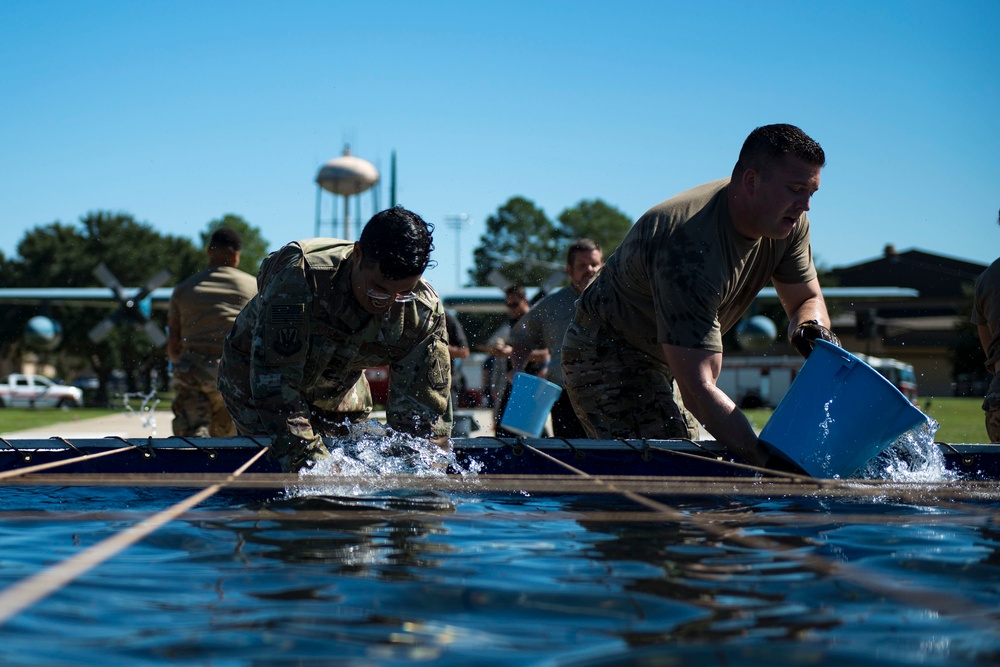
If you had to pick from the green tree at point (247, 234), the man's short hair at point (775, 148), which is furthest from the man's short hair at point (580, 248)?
the green tree at point (247, 234)

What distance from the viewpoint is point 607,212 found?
339 ft

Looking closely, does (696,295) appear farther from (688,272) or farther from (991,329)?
(991,329)

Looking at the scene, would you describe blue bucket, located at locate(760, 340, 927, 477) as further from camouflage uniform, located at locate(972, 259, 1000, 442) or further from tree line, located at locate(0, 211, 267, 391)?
tree line, located at locate(0, 211, 267, 391)

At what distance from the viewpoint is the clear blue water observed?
1898mm

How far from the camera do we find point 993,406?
610cm

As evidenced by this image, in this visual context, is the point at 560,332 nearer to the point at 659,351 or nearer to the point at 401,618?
the point at 659,351

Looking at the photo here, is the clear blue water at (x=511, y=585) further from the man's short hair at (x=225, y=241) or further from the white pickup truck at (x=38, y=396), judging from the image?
the white pickup truck at (x=38, y=396)

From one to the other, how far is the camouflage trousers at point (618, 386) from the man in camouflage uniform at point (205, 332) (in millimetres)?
4071

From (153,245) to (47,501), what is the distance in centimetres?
4718

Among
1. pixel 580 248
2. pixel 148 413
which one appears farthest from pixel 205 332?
pixel 148 413

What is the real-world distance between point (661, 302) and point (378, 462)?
1.40 meters

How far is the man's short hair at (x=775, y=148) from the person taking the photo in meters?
3.85

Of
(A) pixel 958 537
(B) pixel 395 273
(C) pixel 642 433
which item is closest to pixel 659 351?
(C) pixel 642 433

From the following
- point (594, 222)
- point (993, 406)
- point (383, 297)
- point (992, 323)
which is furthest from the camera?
point (594, 222)
